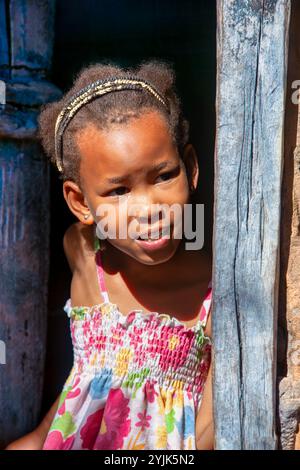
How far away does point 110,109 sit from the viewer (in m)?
2.16

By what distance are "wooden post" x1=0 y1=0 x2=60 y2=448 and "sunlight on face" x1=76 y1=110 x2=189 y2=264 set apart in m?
0.34

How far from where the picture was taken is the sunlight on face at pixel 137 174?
210 cm

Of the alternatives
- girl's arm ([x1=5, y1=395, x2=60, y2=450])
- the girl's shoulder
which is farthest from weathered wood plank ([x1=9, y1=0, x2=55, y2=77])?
girl's arm ([x1=5, y1=395, x2=60, y2=450])

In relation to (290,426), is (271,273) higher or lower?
higher

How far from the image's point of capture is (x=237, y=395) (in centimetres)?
187

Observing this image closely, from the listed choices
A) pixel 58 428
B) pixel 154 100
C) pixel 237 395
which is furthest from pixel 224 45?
pixel 58 428

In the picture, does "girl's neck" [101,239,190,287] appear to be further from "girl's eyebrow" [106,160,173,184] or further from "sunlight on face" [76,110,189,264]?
"girl's eyebrow" [106,160,173,184]

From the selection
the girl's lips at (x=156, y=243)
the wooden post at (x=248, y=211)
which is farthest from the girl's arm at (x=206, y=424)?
the girl's lips at (x=156, y=243)

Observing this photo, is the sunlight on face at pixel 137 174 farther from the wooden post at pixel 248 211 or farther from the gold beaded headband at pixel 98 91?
the wooden post at pixel 248 211

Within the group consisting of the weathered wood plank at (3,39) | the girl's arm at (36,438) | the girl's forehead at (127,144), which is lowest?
the girl's arm at (36,438)

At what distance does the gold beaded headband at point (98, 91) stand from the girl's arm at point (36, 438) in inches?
36.6

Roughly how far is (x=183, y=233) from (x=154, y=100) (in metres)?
0.40

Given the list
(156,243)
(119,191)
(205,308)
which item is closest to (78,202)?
(119,191)

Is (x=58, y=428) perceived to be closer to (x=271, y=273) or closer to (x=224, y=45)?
(x=271, y=273)
